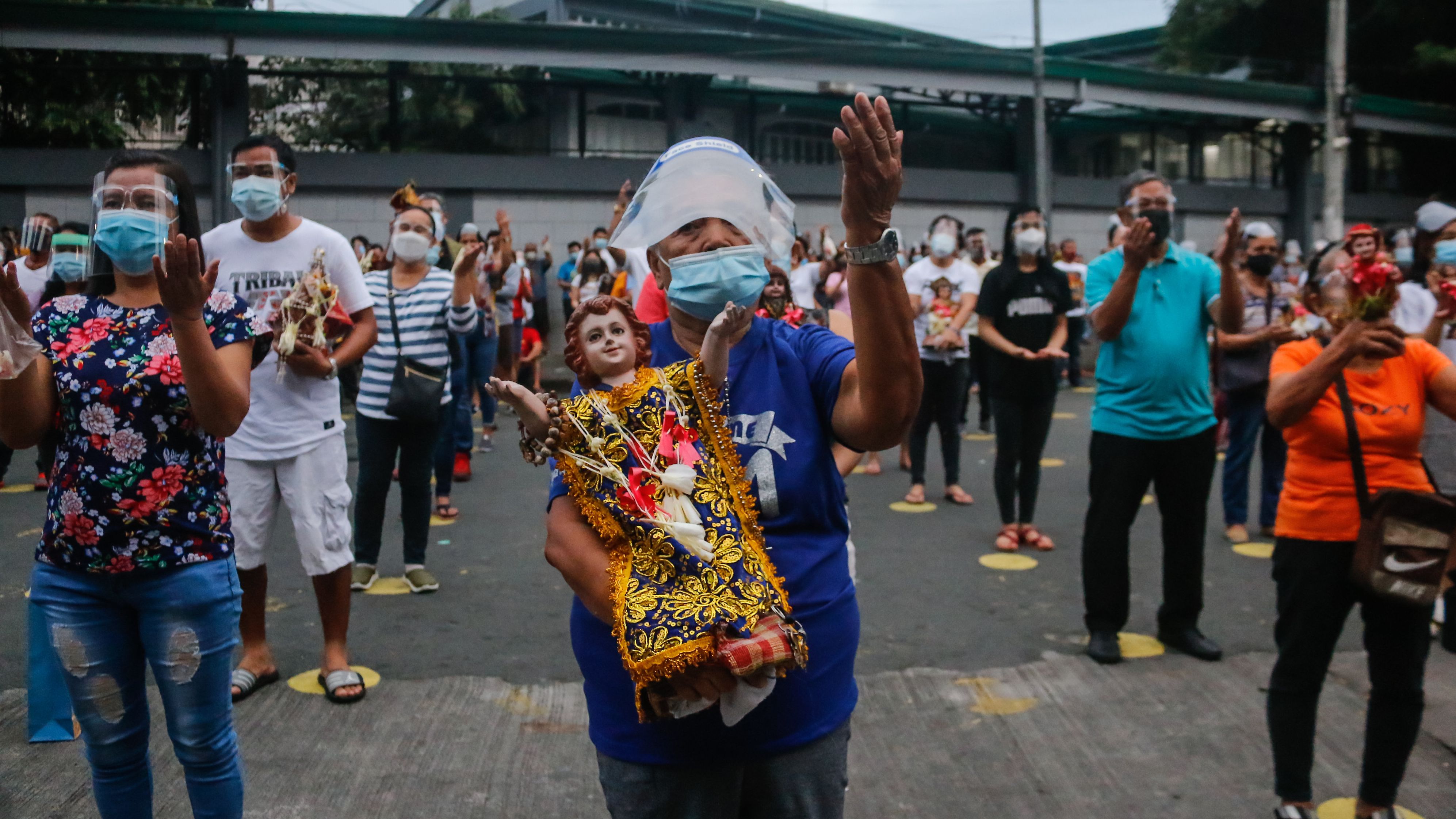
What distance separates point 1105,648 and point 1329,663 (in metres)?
1.54

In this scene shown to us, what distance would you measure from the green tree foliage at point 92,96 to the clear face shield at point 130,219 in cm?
1765

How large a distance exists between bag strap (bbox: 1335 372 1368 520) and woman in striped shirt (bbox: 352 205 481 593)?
3.78 m

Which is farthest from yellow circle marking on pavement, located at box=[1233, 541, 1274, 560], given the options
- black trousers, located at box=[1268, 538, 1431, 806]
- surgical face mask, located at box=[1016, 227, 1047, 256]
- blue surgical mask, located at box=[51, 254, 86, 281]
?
blue surgical mask, located at box=[51, 254, 86, 281]

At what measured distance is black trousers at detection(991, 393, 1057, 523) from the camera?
6.87m

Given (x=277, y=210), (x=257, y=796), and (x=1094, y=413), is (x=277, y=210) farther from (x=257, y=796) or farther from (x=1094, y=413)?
(x=1094, y=413)

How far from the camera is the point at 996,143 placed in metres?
26.4

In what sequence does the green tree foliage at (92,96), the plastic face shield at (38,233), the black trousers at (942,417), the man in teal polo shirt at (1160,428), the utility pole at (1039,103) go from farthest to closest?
the utility pole at (1039,103), the green tree foliage at (92,96), the black trousers at (942,417), the man in teal polo shirt at (1160,428), the plastic face shield at (38,233)

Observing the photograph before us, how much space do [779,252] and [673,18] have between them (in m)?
26.7

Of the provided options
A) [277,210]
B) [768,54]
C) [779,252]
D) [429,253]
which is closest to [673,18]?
[768,54]

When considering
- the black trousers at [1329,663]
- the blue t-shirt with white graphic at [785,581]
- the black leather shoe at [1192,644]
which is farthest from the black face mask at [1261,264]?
the blue t-shirt with white graphic at [785,581]

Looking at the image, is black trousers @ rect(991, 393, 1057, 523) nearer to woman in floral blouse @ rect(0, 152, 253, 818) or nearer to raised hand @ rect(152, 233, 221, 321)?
woman in floral blouse @ rect(0, 152, 253, 818)

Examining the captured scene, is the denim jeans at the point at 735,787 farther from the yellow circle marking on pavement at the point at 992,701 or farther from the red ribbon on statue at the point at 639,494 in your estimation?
the yellow circle marking on pavement at the point at 992,701

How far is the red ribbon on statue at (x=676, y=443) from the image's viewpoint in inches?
77.0

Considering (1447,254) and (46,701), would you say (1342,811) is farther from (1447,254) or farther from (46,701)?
(46,701)
